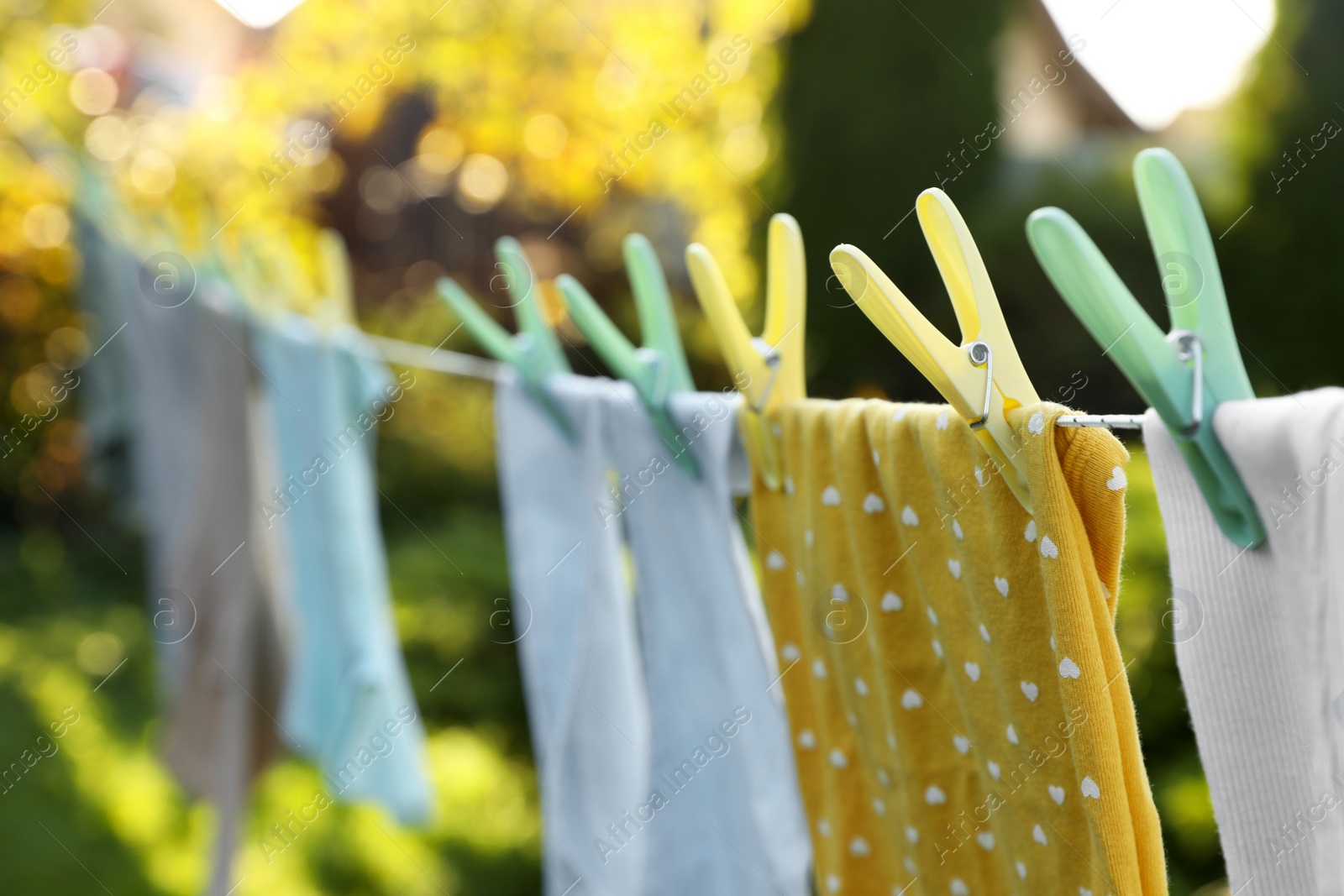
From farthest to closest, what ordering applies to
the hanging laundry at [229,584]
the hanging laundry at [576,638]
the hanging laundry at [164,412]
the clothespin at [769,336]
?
the hanging laundry at [164,412] < the hanging laundry at [229,584] < the hanging laundry at [576,638] < the clothespin at [769,336]

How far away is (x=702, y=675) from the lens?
2.45 ft

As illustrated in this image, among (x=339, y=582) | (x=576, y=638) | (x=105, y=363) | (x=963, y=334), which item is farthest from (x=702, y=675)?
(x=105, y=363)

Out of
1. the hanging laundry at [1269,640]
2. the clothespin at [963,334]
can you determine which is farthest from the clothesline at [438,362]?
A: the hanging laundry at [1269,640]

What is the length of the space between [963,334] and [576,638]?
0.52 metres

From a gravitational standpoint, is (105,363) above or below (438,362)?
below

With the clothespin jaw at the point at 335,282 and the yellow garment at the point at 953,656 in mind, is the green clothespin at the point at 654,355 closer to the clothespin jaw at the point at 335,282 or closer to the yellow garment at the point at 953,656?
the yellow garment at the point at 953,656

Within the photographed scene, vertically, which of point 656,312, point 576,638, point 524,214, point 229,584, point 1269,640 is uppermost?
point 524,214

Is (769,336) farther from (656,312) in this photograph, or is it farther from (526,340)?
(526,340)

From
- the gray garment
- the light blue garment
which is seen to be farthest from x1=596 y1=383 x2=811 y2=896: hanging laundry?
the gray garment

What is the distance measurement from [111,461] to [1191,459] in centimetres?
243

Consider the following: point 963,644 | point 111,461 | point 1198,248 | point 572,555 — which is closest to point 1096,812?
Result: point 963,644

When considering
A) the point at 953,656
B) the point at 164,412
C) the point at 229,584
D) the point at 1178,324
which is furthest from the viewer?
the point at 164,412

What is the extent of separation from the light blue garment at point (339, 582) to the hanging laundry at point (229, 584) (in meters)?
0.11

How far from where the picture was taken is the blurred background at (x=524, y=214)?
225 centimetres
